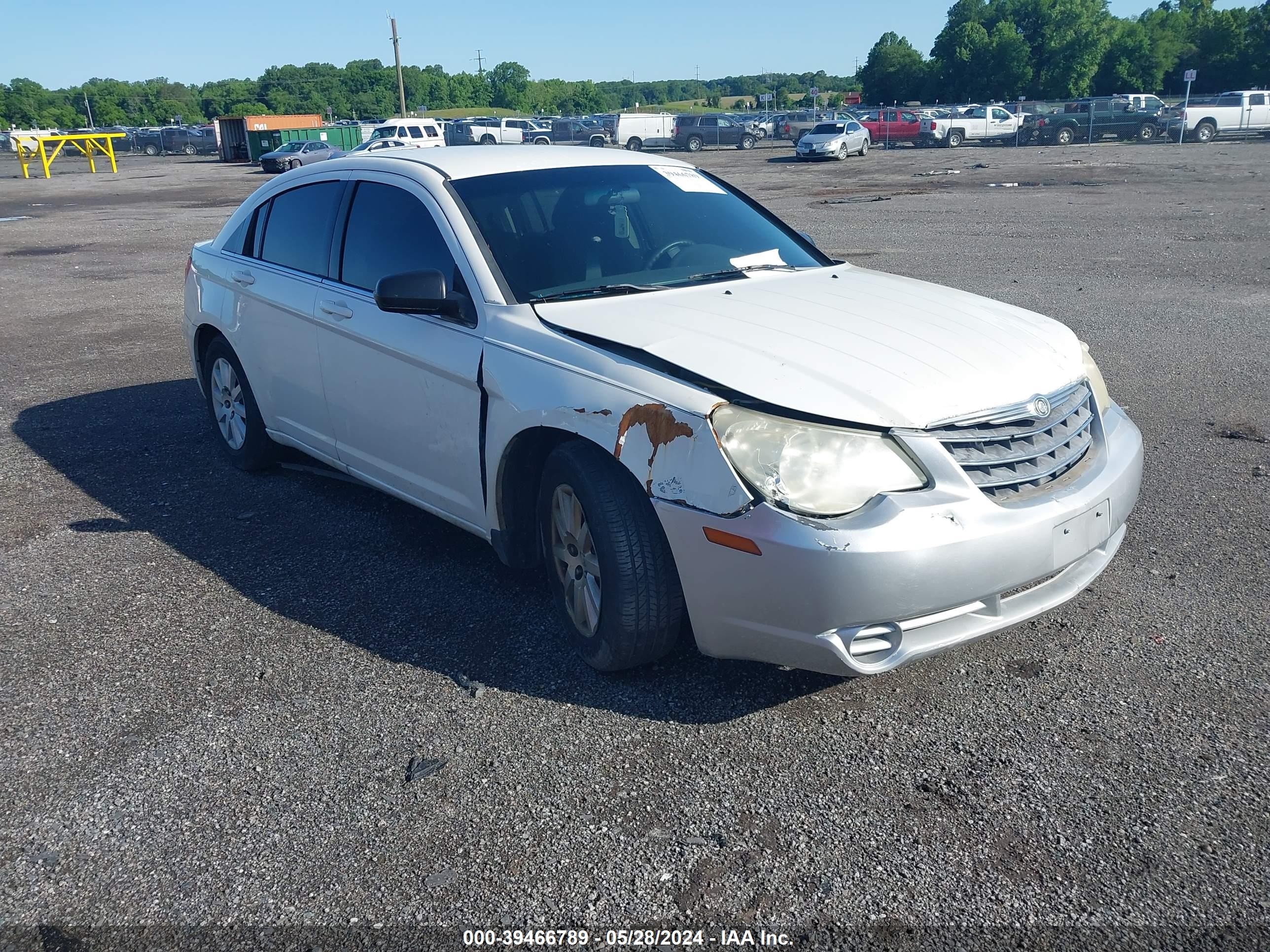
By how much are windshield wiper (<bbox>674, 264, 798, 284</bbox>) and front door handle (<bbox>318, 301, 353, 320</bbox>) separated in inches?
55.3

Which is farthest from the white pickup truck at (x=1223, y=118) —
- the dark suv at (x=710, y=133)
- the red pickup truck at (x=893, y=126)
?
the dark suv at (x=710, y=133)

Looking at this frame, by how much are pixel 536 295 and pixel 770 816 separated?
6.61 ft

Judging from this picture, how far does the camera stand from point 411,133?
45.5 metres

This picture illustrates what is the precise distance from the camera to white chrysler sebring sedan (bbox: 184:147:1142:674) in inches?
119

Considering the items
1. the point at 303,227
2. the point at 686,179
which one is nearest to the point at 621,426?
the point at 686,179

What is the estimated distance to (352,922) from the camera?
256 cm

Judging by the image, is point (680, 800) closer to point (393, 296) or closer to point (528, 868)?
point (528, 868)

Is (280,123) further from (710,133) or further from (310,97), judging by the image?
(310,97)

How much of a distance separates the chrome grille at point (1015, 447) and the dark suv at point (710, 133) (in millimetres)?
51248

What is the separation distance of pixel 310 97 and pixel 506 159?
449 ft

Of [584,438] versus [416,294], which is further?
[416,294]

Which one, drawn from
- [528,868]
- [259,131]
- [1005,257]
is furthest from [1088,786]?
[259,131]

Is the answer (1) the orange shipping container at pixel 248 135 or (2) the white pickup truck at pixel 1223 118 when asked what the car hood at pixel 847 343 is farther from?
(1) the orange shipping container at pixel 248 135

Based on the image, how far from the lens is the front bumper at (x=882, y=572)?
9.64 ft
